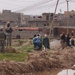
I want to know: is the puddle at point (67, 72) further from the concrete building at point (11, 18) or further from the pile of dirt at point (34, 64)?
the concrete building at point (11, 18)

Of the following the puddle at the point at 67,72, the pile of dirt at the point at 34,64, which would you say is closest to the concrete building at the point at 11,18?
the pile of dirt at the point at 34,64

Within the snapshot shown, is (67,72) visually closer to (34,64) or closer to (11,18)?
(34,64)

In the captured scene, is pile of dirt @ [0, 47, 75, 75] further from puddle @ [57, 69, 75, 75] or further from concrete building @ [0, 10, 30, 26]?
concrete building @ [0, 10, 30, 26]

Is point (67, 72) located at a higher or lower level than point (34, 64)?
lower

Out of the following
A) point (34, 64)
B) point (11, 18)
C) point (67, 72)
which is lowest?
point (67, 72)

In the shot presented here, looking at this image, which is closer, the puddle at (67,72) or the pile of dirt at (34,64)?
the pile of dirt at (34,64)

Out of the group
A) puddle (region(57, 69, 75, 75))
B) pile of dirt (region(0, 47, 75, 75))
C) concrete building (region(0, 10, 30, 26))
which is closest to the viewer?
pile of dirt (region(0, 47, 75, 75))

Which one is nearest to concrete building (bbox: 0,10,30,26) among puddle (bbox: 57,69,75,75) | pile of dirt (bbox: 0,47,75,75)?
pile of dirt (bbox: 0,47,75,75)

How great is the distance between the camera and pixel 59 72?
Answer: 12.9 m

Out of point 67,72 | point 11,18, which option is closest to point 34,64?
point 67,72

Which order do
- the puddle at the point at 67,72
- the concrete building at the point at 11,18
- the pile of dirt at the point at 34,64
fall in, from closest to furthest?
the pile of dirt at the point at 34,64 → the puddle at the point at 67,72 → the concrete building at the point at 11,18

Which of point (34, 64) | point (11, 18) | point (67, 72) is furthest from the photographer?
point (11, 18)

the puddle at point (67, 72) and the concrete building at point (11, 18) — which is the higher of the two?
the concrete building at point (11, 18)

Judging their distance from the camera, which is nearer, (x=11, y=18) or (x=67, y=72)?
(x=67, y=72)
